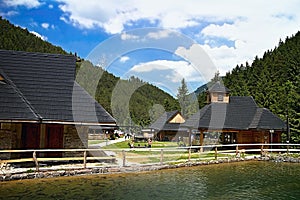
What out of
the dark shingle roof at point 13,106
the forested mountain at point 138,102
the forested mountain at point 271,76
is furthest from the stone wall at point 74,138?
the forested mountain at point 271,76

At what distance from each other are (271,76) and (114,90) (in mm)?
26449

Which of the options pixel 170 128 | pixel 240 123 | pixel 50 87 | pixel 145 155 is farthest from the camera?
pixel 170 128

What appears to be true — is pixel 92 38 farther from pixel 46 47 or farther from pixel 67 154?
pixel 46 47

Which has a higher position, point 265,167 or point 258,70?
point 258,70

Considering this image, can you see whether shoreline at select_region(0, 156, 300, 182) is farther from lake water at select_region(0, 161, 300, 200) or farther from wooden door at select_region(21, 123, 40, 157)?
wooden door at select_region(21, 123, 40, 157)

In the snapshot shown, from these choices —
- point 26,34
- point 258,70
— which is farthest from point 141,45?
point 26,34

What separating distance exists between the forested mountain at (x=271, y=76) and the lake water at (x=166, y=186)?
68.0ft

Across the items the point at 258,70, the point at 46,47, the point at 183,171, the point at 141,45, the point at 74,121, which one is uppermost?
the point at 46,47

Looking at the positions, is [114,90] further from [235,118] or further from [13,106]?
[13,106]

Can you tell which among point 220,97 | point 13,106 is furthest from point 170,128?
point 13,106

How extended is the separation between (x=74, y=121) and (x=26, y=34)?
68.0 metres

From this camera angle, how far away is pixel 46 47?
72125mm

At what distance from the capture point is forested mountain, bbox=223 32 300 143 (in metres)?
36.4

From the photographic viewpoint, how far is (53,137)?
49.7 feet
